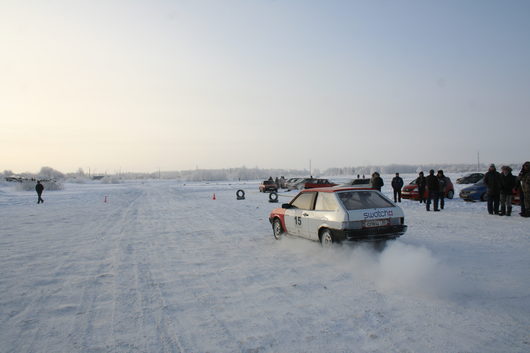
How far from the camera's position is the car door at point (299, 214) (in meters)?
8.80

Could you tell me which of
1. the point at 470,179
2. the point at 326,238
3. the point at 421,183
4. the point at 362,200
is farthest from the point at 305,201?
the point at 470,179

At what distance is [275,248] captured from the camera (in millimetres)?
9047

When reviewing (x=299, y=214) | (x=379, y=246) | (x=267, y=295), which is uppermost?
(x=299, y=214)

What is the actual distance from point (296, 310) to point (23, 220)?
1591 cm

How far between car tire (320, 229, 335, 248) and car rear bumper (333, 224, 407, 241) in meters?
0.17

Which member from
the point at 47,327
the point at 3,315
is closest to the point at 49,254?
the point at 3,315

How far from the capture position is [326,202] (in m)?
8.24

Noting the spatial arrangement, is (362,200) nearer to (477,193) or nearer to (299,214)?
(299,214)

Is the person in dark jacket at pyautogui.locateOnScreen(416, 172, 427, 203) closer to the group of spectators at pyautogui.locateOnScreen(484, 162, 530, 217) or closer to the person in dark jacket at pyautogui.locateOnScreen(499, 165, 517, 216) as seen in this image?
the group of spectators at pyautogui.locateOnScreen(484, 162, 530, 217)

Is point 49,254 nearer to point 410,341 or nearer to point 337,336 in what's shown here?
point 337,336

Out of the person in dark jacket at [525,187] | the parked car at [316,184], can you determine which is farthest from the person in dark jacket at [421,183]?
the parked car at [316,184]

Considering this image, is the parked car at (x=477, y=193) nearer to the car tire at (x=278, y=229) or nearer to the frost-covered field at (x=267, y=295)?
the frost-covered field at (x=267, y=295)

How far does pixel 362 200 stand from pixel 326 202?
767 mm

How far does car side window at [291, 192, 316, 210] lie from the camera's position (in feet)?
28.9
